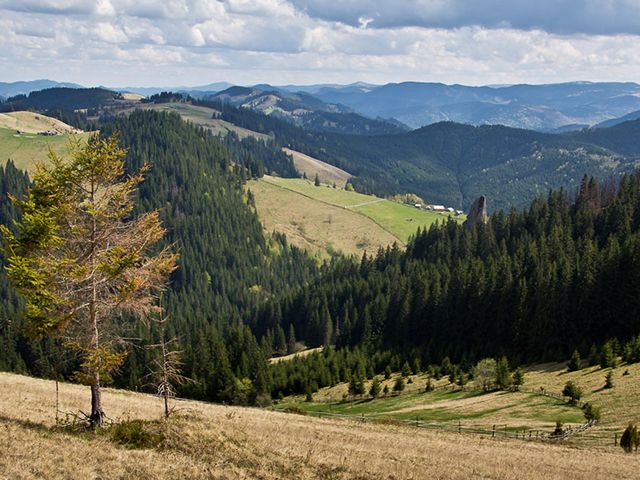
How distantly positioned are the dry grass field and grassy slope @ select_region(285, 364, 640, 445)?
10.9m

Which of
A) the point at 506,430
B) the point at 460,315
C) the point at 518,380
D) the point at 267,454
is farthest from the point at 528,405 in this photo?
the point at 460,315

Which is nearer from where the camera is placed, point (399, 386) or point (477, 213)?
point (399, 386)

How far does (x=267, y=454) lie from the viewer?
95.4 feet

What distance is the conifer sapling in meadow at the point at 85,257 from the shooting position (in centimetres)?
2909

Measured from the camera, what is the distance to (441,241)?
6506 inches

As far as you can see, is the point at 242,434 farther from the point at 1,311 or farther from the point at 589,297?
the point at 1,311

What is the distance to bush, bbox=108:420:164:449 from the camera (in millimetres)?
27938

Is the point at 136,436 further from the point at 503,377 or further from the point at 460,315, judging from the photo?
the point at 460,315

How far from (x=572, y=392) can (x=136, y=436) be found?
45.5 metres

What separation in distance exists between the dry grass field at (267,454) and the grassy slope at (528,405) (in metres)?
10.9

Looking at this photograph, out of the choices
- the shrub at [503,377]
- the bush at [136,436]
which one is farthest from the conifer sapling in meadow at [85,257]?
the shrub at [503,377]

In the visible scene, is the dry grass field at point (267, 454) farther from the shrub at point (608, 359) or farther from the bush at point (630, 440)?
the shrub at point (608, 359)

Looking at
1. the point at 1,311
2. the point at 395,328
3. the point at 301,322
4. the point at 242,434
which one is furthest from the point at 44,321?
Answer: the point at 1,311

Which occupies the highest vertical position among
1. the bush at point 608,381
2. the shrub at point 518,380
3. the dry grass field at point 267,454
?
the dry grass field at point 267,454
